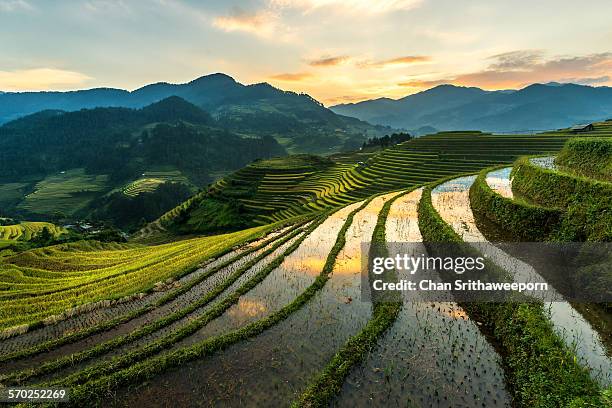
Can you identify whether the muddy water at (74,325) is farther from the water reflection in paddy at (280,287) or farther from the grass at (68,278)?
the water reflection in paddy at (280,287)

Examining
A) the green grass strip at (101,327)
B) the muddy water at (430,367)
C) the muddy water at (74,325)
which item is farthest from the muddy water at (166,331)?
the muddy water at (430,367)

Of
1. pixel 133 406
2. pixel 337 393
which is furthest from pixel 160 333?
pixel 337 393

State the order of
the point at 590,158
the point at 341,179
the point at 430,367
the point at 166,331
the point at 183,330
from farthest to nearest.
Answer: the point at 341,179 < the point at 590,158 < the point at 166,331 < the point at 183,330 < the point at 430,367

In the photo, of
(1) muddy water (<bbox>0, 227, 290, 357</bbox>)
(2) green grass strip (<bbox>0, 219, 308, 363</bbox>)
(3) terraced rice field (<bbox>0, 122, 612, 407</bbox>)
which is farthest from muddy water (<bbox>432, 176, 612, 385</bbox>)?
(1) muddy water (<bbox>0, 227, 290, 357</bbox>)

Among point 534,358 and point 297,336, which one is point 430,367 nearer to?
point 534,358

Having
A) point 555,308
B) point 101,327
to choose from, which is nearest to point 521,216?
point 555,308

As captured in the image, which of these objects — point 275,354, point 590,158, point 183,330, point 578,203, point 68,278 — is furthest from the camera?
point 68,278

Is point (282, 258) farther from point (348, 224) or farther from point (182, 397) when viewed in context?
point (182, 397)
